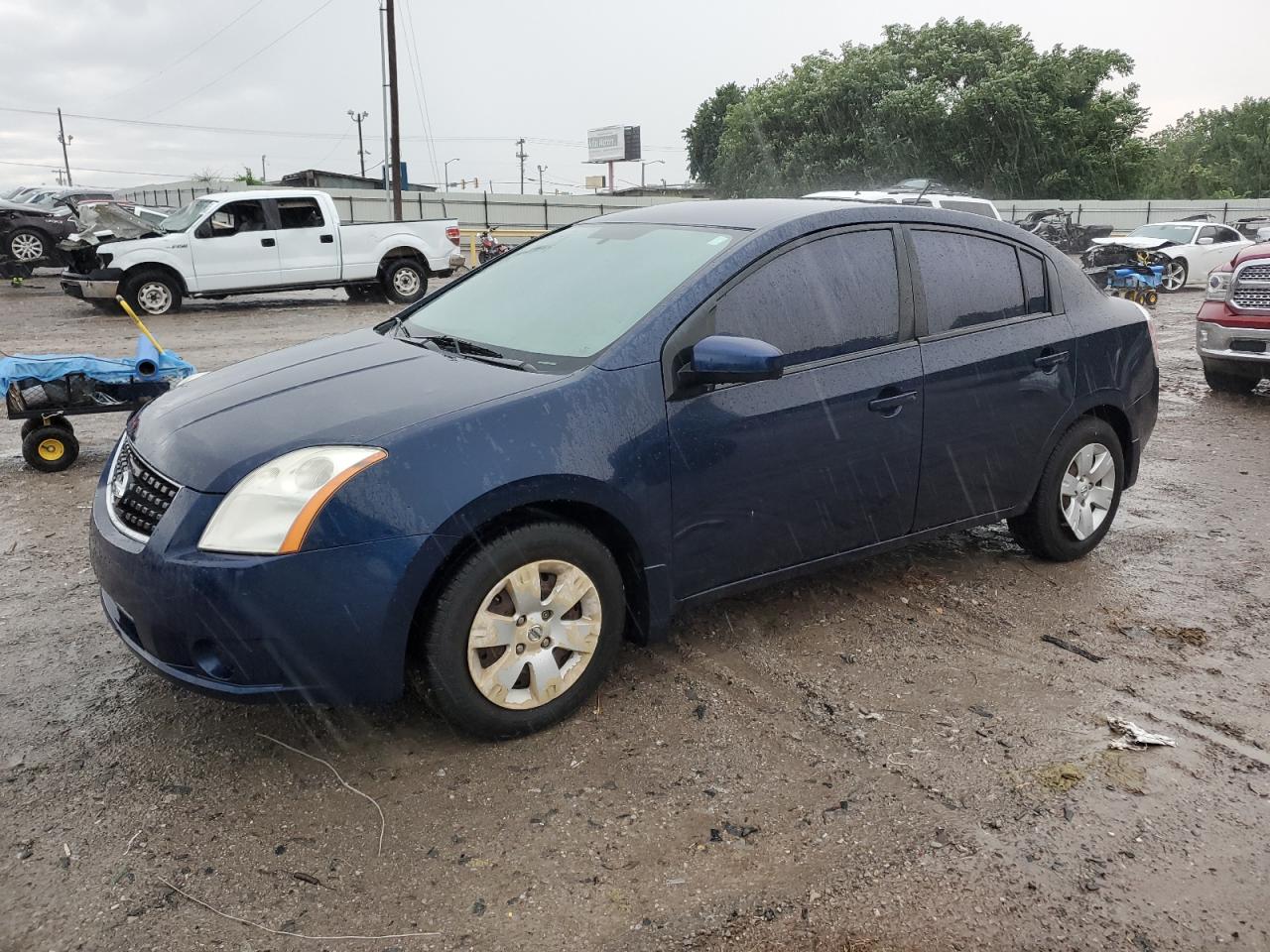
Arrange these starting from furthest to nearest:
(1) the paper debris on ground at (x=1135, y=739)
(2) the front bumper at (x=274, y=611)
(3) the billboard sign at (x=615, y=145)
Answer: (3) the billboard sign at (x=615, y=145), (1) the paper debris on ground at (x=1135, y=739), (2) the front bumper at (x=274, y=611)

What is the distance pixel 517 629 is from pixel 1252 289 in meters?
9.02

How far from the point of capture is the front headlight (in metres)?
2.84

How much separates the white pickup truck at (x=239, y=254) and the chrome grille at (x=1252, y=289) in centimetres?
1246

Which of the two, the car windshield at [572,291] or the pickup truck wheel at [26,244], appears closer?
the car windshield at [572,291]

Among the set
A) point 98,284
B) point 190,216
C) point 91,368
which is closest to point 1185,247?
point 190,216

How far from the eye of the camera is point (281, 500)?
9.44ft

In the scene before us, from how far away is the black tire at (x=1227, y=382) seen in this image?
33.2ft

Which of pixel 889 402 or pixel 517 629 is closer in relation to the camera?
pixel 517 629

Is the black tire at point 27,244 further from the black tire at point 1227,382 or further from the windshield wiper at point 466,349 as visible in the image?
the black tire at point 1227,382

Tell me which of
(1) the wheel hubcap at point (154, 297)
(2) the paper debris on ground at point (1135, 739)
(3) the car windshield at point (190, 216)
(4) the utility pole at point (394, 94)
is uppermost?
(4) the utility pole at point (394, 94)

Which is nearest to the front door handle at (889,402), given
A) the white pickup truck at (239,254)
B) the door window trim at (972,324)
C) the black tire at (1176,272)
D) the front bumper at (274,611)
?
the door window trim at (972,324)

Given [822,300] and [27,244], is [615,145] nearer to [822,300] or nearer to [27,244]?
[27,244]

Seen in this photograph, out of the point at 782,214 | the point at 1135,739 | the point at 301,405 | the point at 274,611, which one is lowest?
the point at 1135,739

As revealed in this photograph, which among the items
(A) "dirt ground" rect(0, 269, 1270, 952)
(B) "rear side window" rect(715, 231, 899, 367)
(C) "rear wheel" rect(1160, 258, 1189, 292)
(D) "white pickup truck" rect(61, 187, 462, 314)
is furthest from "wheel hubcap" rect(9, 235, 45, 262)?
(C) "rear wheel" rect(1160, 258, 1189, 292)
